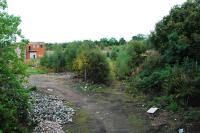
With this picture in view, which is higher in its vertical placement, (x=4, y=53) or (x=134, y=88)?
(x=4, y=53)

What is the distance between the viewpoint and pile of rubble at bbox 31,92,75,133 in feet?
57.0

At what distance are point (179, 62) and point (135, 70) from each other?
30.1 ft

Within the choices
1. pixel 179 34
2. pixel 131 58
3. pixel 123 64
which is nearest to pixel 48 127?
pixel 179 34

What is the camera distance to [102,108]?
22.0m

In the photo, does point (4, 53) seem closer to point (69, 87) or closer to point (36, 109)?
point (36, 109)

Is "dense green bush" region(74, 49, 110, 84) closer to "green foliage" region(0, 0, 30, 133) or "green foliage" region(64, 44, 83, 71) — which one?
"green foliage" region(64, 44, 83, 71)

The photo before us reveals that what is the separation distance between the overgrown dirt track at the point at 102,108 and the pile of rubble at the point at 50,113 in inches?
33.4

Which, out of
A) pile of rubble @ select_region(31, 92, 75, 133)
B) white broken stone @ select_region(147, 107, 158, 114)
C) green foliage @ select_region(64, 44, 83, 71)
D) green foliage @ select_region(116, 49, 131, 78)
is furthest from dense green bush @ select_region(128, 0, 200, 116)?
green foliage @ select_region(64, 44, 83, 71)

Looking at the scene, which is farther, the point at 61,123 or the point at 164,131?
the point at 61,123

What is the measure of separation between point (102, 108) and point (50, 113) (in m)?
3.12

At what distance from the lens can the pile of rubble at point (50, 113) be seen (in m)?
17.4

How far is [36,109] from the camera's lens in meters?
21.0

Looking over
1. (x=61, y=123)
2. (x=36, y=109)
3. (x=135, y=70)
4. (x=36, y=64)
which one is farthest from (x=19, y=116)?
(x=36, y=64)

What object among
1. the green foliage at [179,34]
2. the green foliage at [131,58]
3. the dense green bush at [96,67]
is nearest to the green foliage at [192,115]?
the green foliage at [179,34]
